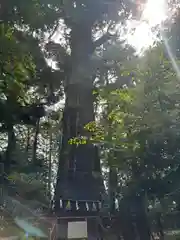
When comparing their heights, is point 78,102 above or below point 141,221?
above

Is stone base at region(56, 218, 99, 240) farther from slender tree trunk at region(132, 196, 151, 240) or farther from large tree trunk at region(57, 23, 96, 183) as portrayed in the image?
large tree trunk at region(57, 23, 96, 183)

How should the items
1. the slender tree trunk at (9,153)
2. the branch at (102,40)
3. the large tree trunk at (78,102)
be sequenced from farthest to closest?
the branch at (102,40)
the large tree trunk at (78,102)
the slender tree trunk at (9,153)

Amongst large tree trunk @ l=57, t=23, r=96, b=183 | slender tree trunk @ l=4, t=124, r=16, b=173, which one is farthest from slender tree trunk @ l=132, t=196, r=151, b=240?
slender tree trunk @ l=4, t=124, r=16, b=173

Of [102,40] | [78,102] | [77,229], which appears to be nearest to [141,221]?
[77,229]

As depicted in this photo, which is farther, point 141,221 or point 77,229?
point 141,221

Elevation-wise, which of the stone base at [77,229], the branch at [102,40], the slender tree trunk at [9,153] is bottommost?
the stone base at [77,229]

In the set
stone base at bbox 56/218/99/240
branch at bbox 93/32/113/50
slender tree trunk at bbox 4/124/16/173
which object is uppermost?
branch at bbox 93/32/113/50

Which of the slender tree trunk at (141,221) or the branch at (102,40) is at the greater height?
the branch at (102,40)

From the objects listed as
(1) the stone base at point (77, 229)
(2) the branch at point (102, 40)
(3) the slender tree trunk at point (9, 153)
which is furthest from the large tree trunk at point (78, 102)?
(1) the stone base at point (77, 229)

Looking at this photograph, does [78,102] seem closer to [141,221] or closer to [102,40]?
[102,40]

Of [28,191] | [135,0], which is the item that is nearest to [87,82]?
[135,0]

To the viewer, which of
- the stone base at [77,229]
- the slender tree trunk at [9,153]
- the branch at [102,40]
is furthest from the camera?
the branch at [102,40]

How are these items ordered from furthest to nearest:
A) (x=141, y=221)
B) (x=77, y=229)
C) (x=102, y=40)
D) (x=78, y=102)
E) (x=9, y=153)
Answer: (x=102, y=40) < (x=78, y=102) < (x=9, y=153) < (x=141, y=221) < (x=77, y=229)

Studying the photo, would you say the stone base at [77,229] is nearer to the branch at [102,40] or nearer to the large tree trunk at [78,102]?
the large tree trunk at [78,102]
